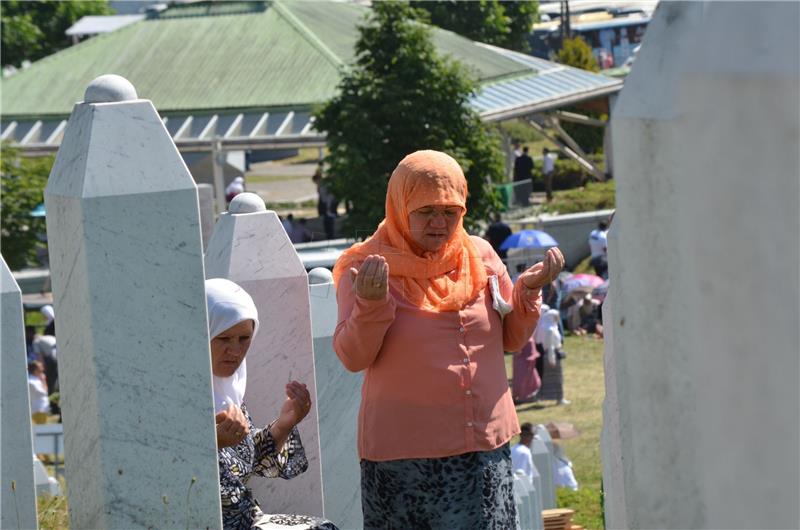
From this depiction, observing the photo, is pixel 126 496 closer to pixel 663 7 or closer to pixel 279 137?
pixel 663 7

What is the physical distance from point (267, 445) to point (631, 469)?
1.19m

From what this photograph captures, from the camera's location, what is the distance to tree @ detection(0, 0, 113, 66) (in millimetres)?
46875

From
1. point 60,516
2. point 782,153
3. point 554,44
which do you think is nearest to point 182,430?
point 782,153

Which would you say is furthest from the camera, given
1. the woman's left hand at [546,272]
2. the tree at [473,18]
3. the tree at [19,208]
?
the tree at [473,18]

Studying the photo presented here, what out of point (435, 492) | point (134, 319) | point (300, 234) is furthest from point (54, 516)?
point (300, 234)

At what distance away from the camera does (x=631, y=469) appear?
4.06 m

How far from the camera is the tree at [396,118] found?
2109 cm

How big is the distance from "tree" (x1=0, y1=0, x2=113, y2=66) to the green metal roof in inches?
617

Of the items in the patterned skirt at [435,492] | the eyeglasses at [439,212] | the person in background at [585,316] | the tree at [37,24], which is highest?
the tree at [37,24]

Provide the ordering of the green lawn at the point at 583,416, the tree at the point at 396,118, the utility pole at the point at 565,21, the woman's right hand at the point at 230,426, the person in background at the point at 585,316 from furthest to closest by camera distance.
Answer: the utility pole at the point at 565,21, the tree at the point at 396,118, the person in background at the point at 585,316, the green lawn at the point at 583,416, the woman's right hand at the point at 230,426

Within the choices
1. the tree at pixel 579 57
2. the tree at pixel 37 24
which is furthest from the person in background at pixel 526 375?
the tree at pixel 37 24

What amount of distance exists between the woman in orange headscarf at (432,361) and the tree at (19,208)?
18.5 meters

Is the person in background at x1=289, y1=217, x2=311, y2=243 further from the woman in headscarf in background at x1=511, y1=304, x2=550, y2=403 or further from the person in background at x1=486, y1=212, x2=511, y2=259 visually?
the woman in headscarf in background at x1=511, y1=304, x2=550, y2=403

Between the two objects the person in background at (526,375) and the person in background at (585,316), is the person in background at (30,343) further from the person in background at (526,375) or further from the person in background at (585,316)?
the person in background at (585,316)
